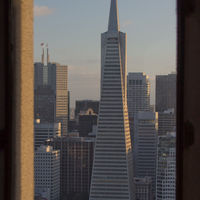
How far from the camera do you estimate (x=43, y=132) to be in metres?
26.7

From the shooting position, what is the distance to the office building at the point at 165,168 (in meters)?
21.4

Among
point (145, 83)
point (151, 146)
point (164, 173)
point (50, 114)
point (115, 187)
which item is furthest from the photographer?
point (145, 83)

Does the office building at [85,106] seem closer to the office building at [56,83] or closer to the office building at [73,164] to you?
the office building at [56,83]

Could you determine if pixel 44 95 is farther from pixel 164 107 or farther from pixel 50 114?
pixel 164 107

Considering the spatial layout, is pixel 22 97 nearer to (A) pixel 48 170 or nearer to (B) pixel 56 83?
(A) pixel 48 170

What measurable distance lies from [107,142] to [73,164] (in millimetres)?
3149

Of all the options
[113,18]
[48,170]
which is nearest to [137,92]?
[113,18]

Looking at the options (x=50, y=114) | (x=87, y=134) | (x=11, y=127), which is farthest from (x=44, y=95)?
(x=11, y=127)

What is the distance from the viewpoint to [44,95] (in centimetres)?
3123

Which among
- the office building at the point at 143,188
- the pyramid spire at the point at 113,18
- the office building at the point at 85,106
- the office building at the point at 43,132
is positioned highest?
the pyramid spire at the point at 113,18

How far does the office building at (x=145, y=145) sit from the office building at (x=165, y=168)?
465 centimetres

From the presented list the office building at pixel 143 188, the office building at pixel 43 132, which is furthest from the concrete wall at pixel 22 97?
the office building at pixel 43 132

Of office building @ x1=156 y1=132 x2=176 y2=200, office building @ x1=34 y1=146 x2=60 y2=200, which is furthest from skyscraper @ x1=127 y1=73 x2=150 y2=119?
office building @ x1=34 y1=146 x2=60 y2=200

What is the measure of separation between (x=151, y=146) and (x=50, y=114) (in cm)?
760
